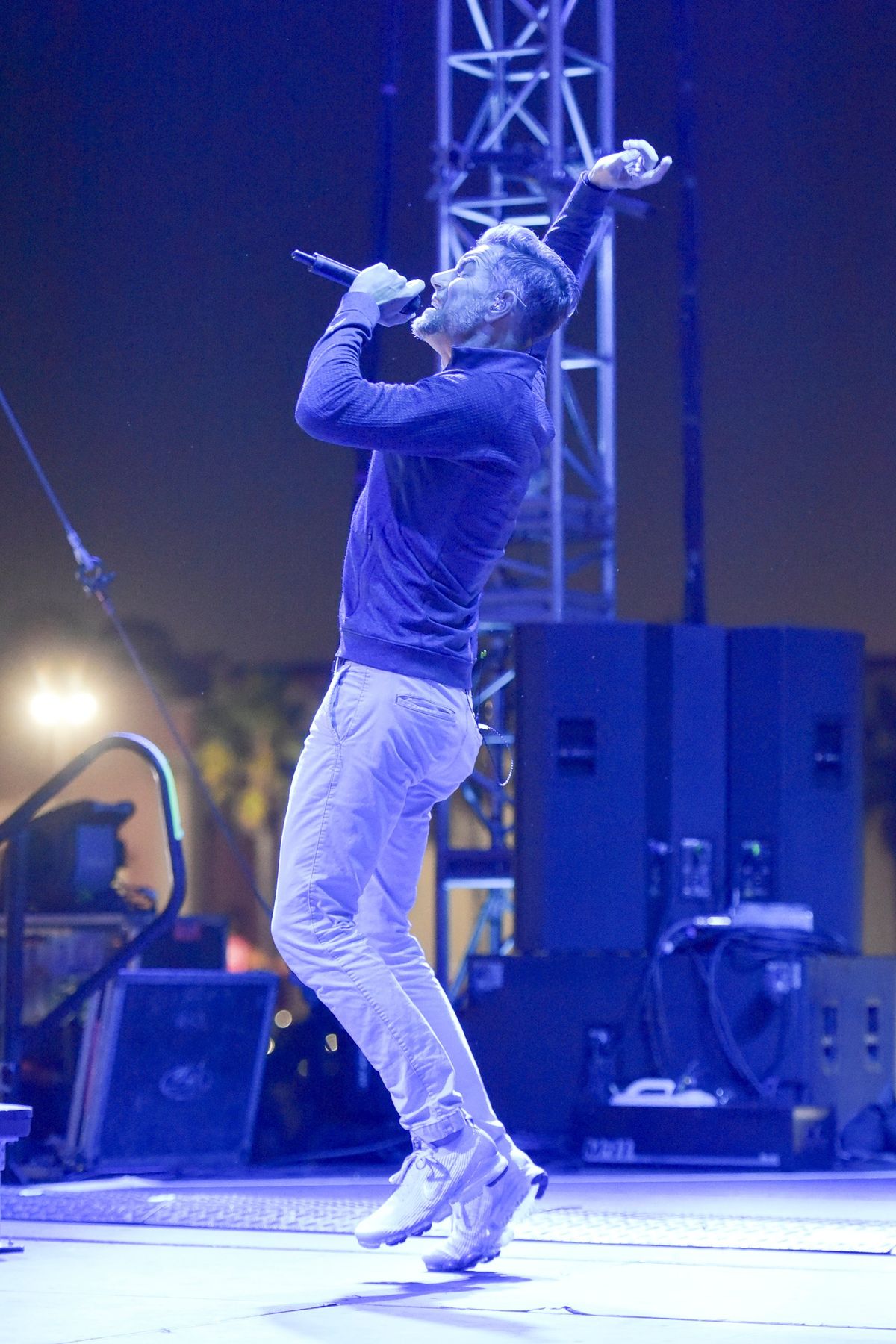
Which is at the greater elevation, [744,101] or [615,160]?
[744,101]

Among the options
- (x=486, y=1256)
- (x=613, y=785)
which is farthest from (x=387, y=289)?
(x=613, y=785)

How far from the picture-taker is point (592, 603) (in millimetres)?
8180

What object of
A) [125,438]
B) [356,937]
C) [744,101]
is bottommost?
[356,937]

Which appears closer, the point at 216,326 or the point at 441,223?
the point at 441,223

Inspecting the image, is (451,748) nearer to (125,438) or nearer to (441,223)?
(441,223)

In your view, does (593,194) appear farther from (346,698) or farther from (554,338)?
(554,338)

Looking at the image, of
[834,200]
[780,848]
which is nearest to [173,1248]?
[780,848]

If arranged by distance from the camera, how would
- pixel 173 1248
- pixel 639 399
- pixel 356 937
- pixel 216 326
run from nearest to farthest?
1. pixel 356 937
2. pixel 173 1248
3. pixel 639 399
4. pixel 216 326

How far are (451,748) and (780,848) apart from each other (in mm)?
3651

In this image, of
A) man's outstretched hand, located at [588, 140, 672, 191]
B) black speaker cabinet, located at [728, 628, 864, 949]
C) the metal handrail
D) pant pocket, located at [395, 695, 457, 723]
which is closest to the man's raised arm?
man's outstretched hand, located at [588, 140, 672, 191]

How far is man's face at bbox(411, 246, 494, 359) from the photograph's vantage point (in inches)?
111

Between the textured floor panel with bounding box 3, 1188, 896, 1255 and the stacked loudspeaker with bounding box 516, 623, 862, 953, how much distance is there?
2169mm

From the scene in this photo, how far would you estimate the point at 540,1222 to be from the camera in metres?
3.48

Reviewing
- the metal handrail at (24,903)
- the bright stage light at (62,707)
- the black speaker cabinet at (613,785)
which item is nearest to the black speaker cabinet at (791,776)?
the black speaker cabinet at (613,785)
